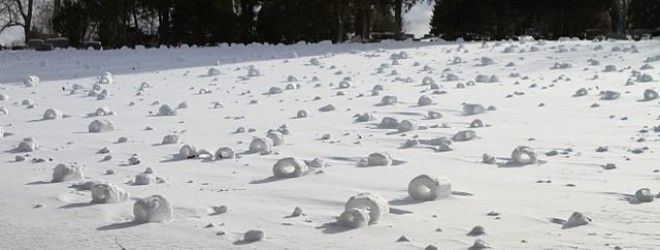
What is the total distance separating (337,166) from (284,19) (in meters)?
23.0

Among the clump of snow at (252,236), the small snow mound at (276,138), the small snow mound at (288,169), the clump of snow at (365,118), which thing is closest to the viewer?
the clump of snow at (252,236)

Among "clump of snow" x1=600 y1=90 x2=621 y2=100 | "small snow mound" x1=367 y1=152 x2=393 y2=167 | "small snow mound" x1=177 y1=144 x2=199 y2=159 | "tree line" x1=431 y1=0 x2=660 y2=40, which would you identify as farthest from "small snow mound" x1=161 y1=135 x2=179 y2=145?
"tree line" x1=431 y1=0 x2=660 y2=40

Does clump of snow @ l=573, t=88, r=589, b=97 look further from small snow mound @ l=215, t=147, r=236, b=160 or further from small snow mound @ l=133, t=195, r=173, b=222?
small snow mound @ l=133, t=195, r=173, b=222

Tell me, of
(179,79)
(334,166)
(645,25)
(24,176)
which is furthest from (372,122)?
(645,25)

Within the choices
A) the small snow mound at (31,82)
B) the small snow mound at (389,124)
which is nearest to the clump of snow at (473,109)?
the small snow mound at (389,124)

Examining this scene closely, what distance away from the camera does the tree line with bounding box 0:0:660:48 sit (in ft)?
84.2

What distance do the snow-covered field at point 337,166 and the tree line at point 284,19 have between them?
17.0 meters

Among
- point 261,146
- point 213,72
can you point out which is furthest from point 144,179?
point 213,72

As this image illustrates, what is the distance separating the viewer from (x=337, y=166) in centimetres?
353

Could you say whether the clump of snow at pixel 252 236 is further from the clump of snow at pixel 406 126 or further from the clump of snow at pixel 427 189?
the clump of snow at pixel 406 126

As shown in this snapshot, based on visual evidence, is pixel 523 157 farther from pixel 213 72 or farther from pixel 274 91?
pixel 213 72

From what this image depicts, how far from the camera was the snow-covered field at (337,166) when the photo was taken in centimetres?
243

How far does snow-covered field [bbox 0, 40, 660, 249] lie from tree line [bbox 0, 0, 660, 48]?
55.8 ft

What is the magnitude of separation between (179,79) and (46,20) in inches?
1465
